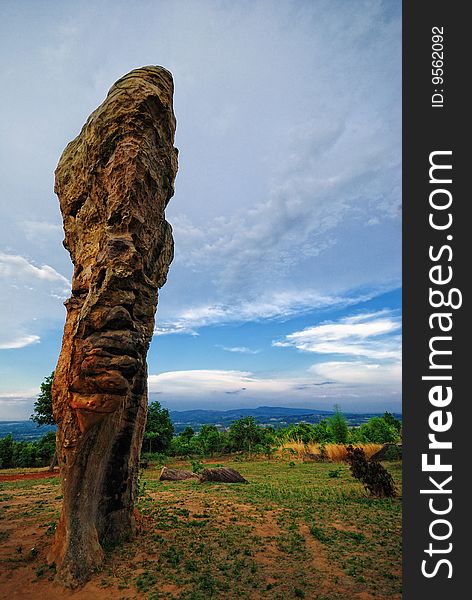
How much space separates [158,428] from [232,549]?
82.1 ft

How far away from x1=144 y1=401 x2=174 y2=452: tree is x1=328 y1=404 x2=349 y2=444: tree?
20.2 m

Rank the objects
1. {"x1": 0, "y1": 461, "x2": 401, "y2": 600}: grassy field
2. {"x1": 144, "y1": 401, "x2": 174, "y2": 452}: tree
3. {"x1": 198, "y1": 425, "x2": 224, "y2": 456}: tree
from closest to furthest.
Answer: {"x1": 0, "y1": 461, "x2": 401, "y2": 600}: grassy field
{"x1": 144, "y1": 401, "x2": 174, "y2": 452}: tree
{"x1": 198, "y1": 425, "x2": 224, "y2": 456}: tree

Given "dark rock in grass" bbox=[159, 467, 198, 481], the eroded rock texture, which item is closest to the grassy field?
the eroded rock texture

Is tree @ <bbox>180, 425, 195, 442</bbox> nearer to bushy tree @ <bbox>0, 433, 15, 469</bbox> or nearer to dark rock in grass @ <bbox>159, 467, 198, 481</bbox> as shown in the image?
bushy tree @ <bbox>0, 433, 15, 469</bbox>

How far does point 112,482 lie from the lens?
9352 millimetres

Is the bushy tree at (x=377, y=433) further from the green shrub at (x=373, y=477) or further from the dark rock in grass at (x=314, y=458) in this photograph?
the green shrub at (x=373, y=477)

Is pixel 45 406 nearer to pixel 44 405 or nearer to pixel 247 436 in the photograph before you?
pixel 44 405

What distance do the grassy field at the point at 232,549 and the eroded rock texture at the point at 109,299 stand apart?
36.4 inches

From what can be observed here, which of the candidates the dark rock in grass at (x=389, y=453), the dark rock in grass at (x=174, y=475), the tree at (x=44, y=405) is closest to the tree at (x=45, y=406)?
the tree at (x=44, y=405)

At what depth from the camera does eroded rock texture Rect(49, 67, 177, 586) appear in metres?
7.60

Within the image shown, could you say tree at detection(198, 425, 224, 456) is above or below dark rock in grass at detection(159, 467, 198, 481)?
below

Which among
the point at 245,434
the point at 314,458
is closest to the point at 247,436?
the point at 245,434

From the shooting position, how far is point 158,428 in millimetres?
32312

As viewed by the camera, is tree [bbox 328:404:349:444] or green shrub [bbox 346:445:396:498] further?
tree [bbox 328:404:349:444]
